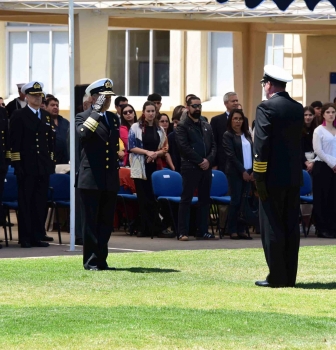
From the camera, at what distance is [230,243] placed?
659 inches

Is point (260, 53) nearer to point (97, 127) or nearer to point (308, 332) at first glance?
point (97, 127)

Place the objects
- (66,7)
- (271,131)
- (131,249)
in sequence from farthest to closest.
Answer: (66,7) → (131,249) → (271,131)

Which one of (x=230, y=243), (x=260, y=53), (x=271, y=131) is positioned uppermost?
(x=260, y=53)

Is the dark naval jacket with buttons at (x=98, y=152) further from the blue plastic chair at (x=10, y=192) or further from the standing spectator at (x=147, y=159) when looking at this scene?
the standing spectator at (x=147, y=159)

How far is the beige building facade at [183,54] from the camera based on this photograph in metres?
21.8

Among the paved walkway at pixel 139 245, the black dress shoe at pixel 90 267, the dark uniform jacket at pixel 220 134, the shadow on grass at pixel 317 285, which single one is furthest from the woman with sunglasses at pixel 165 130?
the shadow on grass at pixel 317 285

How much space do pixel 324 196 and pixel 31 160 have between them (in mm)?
4621

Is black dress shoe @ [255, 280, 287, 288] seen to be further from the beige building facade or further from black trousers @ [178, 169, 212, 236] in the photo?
the beige building facade

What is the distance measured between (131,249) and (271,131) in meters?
4.83

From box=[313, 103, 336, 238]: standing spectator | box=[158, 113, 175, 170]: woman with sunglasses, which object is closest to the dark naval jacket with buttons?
box=[158, 113, 175, 170]: woman with sunglasses

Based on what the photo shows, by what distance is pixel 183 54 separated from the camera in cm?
3058

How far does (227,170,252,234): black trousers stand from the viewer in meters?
17.5

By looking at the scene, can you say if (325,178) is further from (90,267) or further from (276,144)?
(276,144)

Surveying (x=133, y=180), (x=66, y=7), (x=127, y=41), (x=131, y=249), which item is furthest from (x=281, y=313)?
(x=127, y=41)
